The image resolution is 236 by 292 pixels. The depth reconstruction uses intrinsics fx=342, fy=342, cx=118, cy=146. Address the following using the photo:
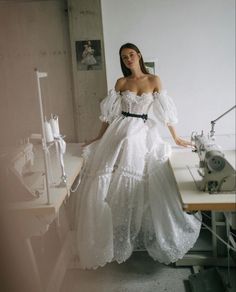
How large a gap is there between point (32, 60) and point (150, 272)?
1410 mm

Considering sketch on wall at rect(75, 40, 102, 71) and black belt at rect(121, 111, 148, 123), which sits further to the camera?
sketch on wall at rect(75, 40, 102, 71)

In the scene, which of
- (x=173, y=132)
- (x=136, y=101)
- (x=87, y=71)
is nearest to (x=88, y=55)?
(x=87, y=71)

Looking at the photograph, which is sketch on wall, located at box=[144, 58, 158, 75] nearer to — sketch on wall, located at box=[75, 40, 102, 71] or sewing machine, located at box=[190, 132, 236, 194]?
sketch on wall, located at box=[75, 40, 102, 71]

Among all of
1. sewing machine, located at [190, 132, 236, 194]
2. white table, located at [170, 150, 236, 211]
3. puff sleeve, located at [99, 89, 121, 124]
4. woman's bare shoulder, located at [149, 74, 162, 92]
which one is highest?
woman's bare shoulder, located at [149, 74, 162, 92]

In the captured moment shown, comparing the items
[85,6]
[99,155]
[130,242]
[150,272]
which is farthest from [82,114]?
[150,272]

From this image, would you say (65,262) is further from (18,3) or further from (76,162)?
(18,3)

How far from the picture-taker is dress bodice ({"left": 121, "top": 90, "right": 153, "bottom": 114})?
6.08 ft

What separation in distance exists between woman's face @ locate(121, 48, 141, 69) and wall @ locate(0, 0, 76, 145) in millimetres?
454

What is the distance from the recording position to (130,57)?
1.78 m

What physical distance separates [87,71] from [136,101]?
428 millimetres

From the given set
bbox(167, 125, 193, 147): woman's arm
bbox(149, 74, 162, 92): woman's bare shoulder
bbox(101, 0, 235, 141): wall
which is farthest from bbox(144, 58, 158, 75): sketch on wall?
bbox(167, 125, 193, 147): woman's arm

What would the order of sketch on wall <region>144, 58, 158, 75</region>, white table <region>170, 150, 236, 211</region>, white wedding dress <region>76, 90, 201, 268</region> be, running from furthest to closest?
sketch on wall <region>144, 58, 158, 75</region>
white wedding dress <region>76, 90, 201, 268</region>
white table <region>170, 150, 236, 211</region>

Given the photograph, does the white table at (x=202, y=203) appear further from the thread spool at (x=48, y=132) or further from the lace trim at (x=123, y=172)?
the thread spool at (x=48, y=132)

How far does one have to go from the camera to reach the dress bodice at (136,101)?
185cm
